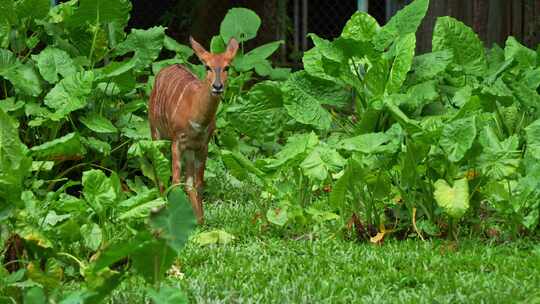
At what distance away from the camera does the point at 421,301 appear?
4.63 metres

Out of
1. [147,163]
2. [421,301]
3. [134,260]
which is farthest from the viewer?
[147,163]

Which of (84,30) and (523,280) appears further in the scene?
A: (84,30)

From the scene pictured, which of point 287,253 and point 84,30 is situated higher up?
point 84,30

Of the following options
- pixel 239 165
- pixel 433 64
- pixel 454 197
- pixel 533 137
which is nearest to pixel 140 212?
pixel 239 165

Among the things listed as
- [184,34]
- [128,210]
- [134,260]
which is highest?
[134,260]

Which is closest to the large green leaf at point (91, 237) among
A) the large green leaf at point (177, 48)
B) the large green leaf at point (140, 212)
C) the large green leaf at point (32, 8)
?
the large green leaf at point (140, 212)

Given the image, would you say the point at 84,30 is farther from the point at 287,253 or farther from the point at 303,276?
the point at 303,276

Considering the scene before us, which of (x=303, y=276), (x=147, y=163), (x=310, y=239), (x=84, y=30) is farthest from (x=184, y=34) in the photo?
(x=303, y=276)

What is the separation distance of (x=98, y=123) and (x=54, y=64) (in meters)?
0.58

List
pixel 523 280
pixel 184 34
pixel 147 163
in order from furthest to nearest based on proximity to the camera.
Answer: pixel 184 34 < pixel 147 163 < pixel 523 280

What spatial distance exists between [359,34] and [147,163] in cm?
179

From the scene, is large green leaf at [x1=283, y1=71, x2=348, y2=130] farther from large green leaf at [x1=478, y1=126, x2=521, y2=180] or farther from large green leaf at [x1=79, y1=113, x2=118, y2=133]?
large green leaf at [x1=79, y1=113, x2=118, y2=133]

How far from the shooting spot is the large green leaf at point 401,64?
650cm

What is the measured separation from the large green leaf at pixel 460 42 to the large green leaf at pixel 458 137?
128 cm
